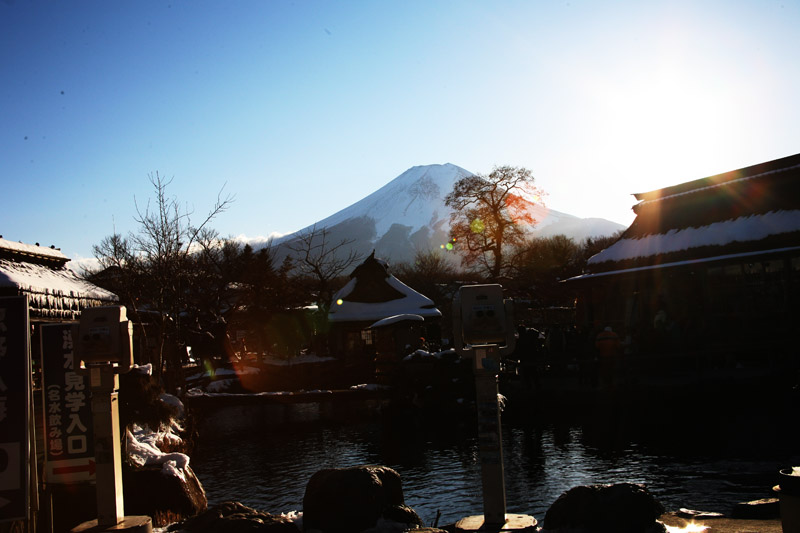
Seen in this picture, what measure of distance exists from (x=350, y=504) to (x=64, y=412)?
3.32 metres

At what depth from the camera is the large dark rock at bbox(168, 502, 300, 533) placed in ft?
19.6

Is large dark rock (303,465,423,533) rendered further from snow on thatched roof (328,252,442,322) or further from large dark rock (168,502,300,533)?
snow on thatched roof (328,252,442,322)

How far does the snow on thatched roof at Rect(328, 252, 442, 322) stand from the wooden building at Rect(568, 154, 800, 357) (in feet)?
26.7

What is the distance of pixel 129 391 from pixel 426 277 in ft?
143

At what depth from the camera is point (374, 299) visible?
3312cm

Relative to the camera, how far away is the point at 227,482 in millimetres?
10070

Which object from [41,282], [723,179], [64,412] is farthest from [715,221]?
[64,412]

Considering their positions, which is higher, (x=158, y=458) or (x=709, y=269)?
(x=709, y=269)

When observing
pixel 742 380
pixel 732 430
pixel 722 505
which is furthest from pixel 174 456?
pixel 742 380

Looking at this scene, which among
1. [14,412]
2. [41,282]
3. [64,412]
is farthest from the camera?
[41,282]

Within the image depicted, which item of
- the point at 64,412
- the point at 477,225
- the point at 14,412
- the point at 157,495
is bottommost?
the point at 157,495

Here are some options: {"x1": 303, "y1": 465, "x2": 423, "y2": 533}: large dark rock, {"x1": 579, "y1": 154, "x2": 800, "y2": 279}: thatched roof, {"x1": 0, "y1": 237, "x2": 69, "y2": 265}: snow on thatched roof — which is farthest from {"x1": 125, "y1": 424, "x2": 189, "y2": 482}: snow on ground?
{"x1": 579, "y1": 154, "x2": 800, "y2": 279}: thatched roof

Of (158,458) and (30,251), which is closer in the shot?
(158,458)

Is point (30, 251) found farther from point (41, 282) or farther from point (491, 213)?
point (491, 213)
